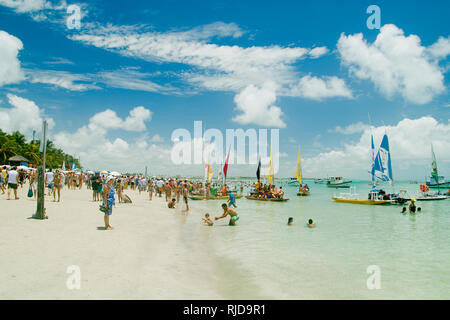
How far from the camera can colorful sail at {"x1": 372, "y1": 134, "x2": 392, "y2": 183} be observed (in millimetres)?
32125

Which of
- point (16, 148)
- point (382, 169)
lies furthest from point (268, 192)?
point (16, 148)

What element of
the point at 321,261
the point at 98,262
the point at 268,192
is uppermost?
the point at 98,262

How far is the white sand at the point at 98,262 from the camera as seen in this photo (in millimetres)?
5254

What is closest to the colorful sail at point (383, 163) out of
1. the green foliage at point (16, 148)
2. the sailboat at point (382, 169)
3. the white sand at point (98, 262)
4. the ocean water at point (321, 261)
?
the sailboat at point (382, 169)

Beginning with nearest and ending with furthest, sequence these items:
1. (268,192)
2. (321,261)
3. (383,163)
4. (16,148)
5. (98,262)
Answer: (98,262), (321,261), (383,163), (268,192), (16,148)

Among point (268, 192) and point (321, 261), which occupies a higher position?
point (268, 192)

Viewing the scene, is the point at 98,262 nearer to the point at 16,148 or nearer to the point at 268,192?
the point at 268,192

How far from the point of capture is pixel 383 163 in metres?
32.5

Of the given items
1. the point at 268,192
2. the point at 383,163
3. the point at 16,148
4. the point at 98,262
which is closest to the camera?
the point at 98,262

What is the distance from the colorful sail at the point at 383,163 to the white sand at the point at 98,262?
96.5 ft

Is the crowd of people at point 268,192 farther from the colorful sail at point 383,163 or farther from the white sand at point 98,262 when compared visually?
the white sand at point 98,262

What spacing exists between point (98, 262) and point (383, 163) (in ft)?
110
